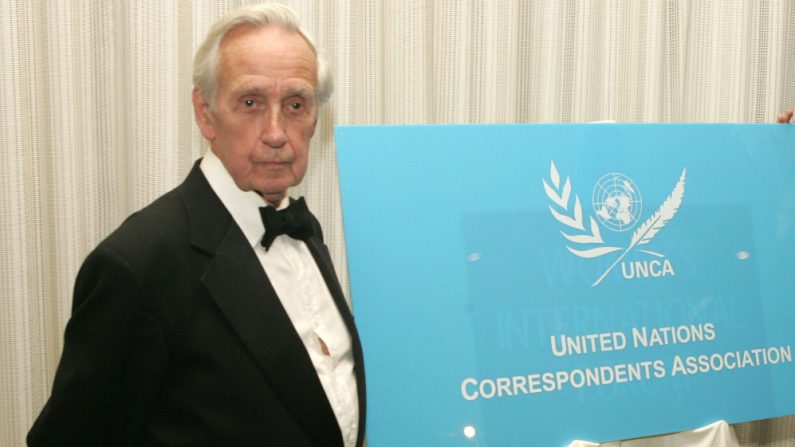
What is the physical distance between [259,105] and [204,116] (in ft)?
0.38

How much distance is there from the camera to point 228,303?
122 cm

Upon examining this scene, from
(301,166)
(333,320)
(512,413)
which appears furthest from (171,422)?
(512,413)

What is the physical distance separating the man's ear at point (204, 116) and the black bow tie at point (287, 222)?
0.61 feet

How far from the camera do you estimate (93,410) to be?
113cm

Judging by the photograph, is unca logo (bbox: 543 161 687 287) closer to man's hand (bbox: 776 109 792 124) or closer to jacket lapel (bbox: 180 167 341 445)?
man's hand (bbox: 776 109 792 124)

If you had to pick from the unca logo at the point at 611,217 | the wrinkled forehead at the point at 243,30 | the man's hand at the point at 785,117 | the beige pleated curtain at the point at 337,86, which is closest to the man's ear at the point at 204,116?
the wrinkled forehead at the point at 243,30

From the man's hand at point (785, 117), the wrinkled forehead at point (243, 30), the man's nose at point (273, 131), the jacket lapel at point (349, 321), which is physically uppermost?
the wrinkled forehead at point (243, 30)

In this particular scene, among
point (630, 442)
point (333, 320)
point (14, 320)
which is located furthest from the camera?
point (630, 442)

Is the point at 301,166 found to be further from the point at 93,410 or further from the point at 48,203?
the point at 48,203

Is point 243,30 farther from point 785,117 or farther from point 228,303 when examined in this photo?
point 785,117

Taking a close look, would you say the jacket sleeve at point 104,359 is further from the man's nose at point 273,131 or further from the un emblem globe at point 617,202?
the un emblem globe at point 617,202

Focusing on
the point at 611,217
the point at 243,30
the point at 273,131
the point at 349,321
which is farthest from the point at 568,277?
the point at 243,30

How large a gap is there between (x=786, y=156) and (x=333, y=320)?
1419 mm

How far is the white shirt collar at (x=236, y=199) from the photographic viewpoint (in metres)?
1.33
